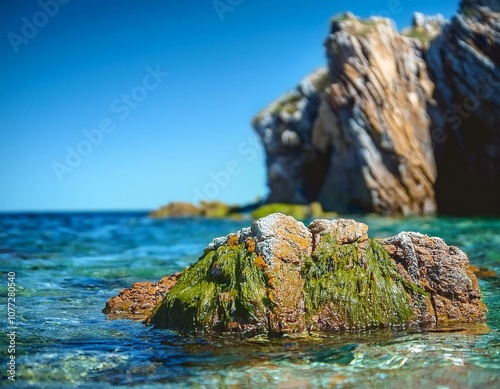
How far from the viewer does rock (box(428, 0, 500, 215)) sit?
3922 cm

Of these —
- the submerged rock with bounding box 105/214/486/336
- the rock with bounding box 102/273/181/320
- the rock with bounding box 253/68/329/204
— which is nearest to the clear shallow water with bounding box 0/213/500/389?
the rock with bounding box 102/273/181/320

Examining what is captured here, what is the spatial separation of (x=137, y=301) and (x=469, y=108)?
3859 centimetres

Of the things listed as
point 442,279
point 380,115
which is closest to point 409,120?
point 380,115

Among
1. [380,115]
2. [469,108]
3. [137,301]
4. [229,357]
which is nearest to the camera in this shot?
[229,357]

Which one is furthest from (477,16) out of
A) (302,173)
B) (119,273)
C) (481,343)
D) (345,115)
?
(481,343)

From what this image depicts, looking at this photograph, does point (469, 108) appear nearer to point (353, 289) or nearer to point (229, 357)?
point (353, 289)

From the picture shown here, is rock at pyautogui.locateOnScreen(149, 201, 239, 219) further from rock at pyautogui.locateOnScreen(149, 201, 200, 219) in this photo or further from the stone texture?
the stone texture

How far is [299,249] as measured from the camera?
8273 mm

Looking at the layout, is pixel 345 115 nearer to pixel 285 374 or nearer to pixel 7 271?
pixel 7 271

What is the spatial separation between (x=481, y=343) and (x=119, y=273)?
10.0m

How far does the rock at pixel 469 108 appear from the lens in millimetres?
39219

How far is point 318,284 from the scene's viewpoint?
7.93 meters

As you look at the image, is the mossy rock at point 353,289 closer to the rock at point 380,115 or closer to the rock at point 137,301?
the rock at point 137,301

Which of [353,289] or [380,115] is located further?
[380,115]
